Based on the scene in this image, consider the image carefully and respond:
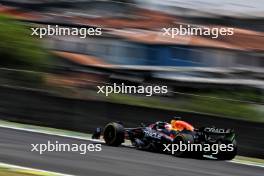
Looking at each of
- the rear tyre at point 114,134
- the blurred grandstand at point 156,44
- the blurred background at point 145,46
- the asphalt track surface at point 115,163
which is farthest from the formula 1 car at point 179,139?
the blurred grandstand at point 156,44

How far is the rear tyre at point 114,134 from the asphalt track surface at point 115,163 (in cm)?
19

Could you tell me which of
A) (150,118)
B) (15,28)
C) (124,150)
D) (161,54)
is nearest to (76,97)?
(150,118)

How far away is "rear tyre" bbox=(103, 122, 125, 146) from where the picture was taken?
1080 centimetres

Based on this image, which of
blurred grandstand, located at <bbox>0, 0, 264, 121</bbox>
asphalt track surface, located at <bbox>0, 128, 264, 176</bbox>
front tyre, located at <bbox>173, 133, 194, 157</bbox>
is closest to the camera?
asphalt track surface, located at <bbox>0, 128, 264, 176</bbox>

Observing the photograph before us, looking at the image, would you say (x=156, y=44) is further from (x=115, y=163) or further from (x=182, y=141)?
(x=115, y=163)

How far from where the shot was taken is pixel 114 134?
1106 cm

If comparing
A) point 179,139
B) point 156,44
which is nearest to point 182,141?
point 179,139

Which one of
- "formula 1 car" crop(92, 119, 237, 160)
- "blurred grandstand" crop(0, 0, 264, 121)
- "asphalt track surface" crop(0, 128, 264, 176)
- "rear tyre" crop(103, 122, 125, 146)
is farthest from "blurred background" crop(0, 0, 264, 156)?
"asphalt track surface" crop(0, 128, 264, 176)

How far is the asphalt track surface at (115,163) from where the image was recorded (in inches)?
328

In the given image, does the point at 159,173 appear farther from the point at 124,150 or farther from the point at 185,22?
the point at 185,22

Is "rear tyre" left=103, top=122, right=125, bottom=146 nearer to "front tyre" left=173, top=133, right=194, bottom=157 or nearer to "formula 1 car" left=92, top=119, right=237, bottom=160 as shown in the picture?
"formula 1 car" left=92, top=119, right=237, bottom=160

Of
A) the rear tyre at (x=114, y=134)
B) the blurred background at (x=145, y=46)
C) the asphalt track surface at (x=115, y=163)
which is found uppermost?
the blurred background at (x=145, y=46)

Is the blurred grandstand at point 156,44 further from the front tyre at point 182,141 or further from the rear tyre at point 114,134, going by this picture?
the front tyre at point 182,141

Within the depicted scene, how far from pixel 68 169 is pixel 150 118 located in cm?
568
